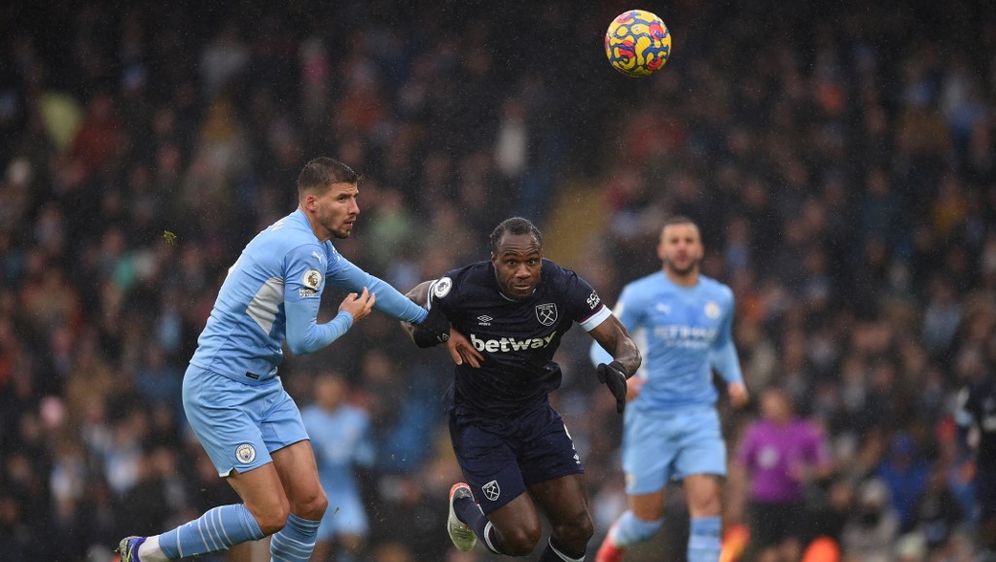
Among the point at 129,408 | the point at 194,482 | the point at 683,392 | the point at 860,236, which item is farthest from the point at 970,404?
the point at 129,408

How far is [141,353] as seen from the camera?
11312 millimetres

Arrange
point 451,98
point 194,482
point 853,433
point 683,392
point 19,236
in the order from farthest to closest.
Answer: point 451,98 → point 19,236 → point 853,433 → point 194,482 → point 683,392

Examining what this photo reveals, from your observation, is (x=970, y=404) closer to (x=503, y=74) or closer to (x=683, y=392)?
(x=683, y=392)

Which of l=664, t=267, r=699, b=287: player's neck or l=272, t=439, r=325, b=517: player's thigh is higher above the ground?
l=664, t=267, r=699, b=287: player's neck

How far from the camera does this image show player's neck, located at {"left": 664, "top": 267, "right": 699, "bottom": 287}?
838 centimetres

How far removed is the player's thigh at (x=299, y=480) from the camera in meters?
6.13

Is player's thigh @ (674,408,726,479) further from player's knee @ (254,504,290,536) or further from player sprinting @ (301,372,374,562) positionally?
player's knee @ (254,504,290,536)

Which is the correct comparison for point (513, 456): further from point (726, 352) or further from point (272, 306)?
point (726, 352)

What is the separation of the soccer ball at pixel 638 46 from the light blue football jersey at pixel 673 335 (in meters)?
1.35

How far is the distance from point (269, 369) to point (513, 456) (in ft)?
4.08

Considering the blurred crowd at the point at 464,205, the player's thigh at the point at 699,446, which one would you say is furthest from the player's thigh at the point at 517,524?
the blurred crowd at the point at 464,205

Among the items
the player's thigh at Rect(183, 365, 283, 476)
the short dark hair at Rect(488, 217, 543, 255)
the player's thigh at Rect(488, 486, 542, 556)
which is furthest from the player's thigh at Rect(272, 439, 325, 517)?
the short dark hair at Rect(488, 217, 543, 255)

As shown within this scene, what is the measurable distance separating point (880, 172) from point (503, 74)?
12.3 ft

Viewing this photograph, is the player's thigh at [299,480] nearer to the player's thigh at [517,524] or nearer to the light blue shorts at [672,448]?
the player's thigh at [517,524]
